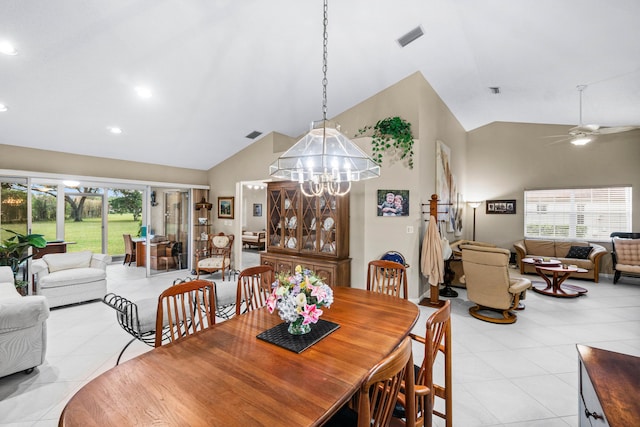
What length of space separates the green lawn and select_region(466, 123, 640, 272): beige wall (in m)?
9.05

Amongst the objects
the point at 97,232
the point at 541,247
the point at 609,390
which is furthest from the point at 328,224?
the point at 97,232

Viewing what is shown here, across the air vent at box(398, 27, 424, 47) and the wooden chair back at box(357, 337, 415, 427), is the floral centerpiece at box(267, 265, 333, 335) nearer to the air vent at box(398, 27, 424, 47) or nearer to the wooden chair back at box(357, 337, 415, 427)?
the wooden chair back at box(357, 337, 415, 427)

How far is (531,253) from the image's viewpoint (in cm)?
625

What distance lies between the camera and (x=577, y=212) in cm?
617

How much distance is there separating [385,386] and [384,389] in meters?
0.01

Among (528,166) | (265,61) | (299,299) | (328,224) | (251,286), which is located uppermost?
(265,61)

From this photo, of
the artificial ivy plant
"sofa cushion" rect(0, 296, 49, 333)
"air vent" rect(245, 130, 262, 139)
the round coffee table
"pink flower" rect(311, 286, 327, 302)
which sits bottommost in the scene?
the round coffee table

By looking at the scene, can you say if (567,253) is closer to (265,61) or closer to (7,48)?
(265,61)

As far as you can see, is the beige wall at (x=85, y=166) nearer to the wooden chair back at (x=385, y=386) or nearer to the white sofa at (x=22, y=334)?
the white sofa at (x=22, y=334)

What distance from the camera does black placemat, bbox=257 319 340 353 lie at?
4.75 ft

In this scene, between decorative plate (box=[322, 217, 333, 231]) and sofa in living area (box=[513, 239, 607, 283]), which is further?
sofa in living area (box=[513, 239, 607, 283])

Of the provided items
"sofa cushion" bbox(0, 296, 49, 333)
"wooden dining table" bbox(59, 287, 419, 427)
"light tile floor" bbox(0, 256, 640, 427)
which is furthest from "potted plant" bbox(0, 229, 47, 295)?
"wooden dining table" bbox(59, 287, 419, 427)

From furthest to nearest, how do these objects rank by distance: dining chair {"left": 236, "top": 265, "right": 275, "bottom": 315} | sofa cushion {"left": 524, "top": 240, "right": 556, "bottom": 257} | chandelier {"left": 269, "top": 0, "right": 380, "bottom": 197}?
sofa cushion {"left": 524, "top": 240, "right": 556, "bottom": 257}, dining chair {"left": 236, "top": 265, "right": 275, "bottom": 315}, chandelier {"left": 269, "top": 0, "right": 380, "bottom": 197}

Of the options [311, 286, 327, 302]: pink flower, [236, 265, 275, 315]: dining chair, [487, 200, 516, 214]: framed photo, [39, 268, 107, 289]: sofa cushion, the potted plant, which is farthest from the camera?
[487, 200, 516, 214]: framed photo
